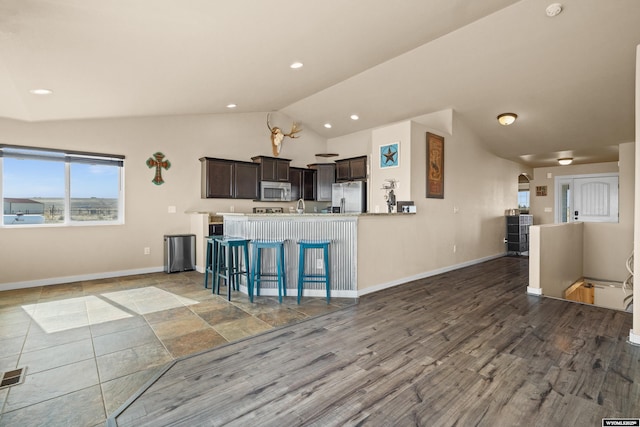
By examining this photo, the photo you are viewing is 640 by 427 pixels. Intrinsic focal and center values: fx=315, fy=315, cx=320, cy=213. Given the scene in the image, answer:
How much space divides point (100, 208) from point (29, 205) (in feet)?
2.87

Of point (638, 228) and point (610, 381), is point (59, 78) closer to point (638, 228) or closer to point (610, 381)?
point (610, 381)

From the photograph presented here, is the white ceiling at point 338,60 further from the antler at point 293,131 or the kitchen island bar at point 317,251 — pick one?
the kitchen island bar at point 317,251

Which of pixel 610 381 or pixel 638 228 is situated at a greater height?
pixel 638 228

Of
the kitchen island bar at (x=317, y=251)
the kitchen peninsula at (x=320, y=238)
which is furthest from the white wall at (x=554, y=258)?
the kitchen island bar at (x=317, y=251)

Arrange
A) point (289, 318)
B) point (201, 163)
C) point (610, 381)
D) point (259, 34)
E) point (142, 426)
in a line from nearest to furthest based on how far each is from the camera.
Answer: point (142, 426)
point (610, 381)
point (259, 34)
point (289, 318)
point (201, 163)

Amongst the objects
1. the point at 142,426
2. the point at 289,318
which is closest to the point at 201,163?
the point at 289,318

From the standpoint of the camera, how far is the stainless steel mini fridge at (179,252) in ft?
18.4

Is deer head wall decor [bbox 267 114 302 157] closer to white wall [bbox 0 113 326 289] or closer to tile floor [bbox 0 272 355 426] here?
white wall [bbox 0 113 326 289]

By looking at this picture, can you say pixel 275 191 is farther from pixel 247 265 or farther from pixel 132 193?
pixel 247 265

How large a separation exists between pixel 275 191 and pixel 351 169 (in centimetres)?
192

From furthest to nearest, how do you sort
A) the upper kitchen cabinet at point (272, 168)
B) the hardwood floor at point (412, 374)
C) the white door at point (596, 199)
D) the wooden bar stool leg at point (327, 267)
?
1. the white door at point (596, 199)
2. the upper kitchen cabinet at point (272, 168)
3. the wooden bar stool leg at point (327, 267)
4. the hardwood floor at point (412, 374)

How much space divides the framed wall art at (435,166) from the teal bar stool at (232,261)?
329 cm

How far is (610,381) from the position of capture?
2.13 m

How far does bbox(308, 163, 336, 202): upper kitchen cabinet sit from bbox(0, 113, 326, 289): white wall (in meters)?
1.57
